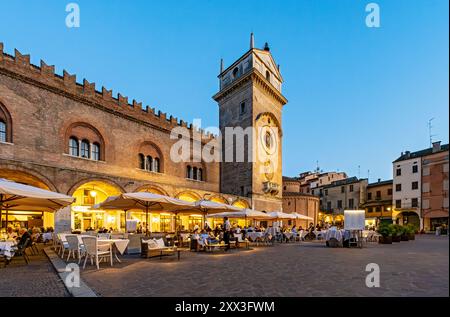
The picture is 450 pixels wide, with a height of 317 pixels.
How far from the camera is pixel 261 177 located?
31953mm

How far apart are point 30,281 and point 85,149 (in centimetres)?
1531

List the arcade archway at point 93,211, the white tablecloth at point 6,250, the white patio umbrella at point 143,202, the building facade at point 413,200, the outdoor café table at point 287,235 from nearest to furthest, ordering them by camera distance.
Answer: the white tablecloth at point 6,250 → the white patio umbrella at point 143,202 → the arcade archway at point 93,211 → the outdoor café table at point 287,235 → the building facade at point 413,200

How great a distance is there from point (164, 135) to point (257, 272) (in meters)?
20.5

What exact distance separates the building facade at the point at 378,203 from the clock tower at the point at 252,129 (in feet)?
63.9

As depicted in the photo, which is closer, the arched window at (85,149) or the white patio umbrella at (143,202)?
the white patio umbrella at (143,202)

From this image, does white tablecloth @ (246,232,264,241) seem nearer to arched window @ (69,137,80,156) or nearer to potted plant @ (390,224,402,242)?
potted plant @ (390,224,402,242)

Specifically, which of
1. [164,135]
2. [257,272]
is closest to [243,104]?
[164,135]

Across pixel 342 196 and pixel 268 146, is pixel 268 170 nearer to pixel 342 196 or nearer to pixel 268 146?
pixel 268 146

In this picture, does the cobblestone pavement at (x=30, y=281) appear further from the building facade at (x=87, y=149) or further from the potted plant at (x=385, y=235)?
the potted plant at (x=385, y=235)

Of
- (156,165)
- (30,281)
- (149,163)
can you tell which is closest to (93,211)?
(149,163)

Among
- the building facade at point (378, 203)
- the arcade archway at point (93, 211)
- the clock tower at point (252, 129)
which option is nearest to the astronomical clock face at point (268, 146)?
the clock tower at point (252, 129)

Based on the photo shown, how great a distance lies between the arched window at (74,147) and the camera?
63.5 feet

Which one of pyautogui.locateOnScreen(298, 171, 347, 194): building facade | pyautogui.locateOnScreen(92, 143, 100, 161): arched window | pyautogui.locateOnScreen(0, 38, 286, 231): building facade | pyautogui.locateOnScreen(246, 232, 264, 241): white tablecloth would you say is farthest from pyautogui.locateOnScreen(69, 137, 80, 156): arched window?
pyautogui.locateOnScreen(298, 171, 347, 194): building facade

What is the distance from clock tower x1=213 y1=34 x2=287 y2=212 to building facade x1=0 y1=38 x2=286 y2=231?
48cm
